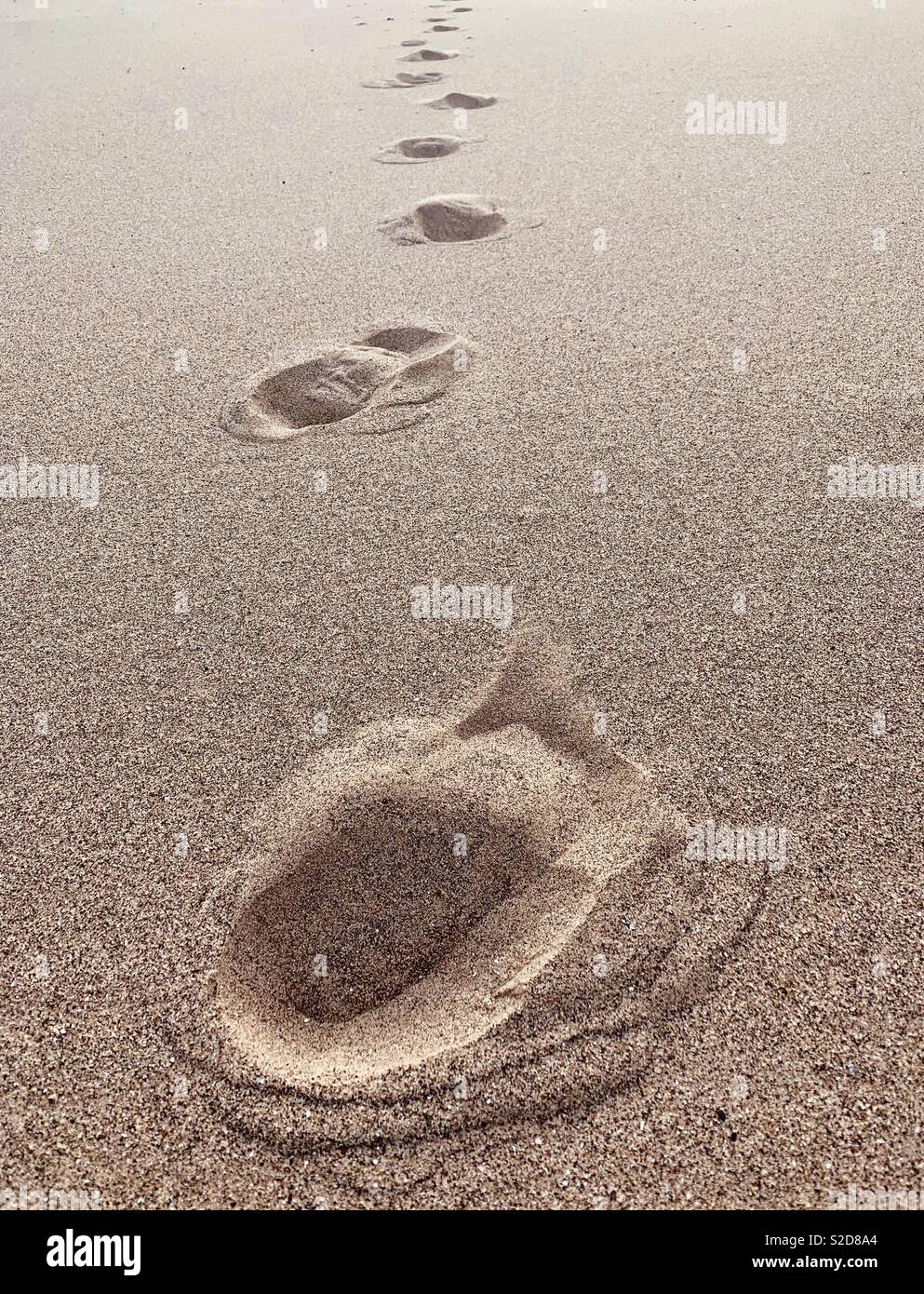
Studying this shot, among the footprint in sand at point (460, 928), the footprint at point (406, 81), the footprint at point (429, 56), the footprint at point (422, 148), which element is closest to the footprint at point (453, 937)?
the footprint in sand at point (460, 928)

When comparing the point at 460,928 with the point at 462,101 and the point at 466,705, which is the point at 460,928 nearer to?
the point at 466,705

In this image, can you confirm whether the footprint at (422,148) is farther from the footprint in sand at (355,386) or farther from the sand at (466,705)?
the footprint in sand at (355,386)

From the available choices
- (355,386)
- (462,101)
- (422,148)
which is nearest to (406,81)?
(462,101)

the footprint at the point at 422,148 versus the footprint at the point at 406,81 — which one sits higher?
the footprint at the point at 406,81

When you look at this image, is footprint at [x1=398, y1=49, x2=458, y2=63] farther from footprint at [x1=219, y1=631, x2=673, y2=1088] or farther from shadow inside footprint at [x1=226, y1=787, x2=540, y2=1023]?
shadow inside footprint at [x1=226, y1=787, x2=540, y2=1023]

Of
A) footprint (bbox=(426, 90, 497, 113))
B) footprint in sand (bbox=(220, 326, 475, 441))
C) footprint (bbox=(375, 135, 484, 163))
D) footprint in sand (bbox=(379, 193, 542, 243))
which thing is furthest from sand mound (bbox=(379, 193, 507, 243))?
footprint (bbox=(426, 90, 497, 113))

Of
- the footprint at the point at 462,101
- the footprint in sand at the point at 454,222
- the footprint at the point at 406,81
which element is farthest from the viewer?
the footprint at the point at 406,81
